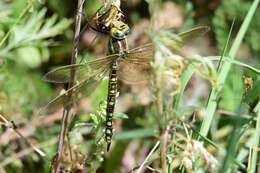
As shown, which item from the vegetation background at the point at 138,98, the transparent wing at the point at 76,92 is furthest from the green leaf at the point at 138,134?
the transparent wing at the point at 76,92

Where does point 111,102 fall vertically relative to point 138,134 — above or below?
above

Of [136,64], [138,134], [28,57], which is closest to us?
→ [136,64]

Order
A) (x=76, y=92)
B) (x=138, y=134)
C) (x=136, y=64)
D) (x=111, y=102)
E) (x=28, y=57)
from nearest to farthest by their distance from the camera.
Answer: (x=111, y=102)
(x=76, y=92)
(x=136, y=64)
(x=138, y=134)
(x=28, y=57)

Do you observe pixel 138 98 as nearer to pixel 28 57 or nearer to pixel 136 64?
pixel 28 57

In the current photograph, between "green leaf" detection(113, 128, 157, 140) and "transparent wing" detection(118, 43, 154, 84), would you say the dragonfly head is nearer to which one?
"transparent wing" detection(118, 43, 154, 84)

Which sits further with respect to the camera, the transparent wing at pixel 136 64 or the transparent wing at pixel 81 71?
the transparent wing at pixel 136 64

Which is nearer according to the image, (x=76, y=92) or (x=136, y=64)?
(x=76, y=92)

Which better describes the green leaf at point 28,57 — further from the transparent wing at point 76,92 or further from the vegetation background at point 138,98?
the transparent wing at point 76,92

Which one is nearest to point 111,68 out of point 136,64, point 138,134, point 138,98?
point 136,64

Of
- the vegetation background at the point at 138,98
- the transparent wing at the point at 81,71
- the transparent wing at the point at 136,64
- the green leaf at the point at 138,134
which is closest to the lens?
the vegetation background at the point at 138,98
